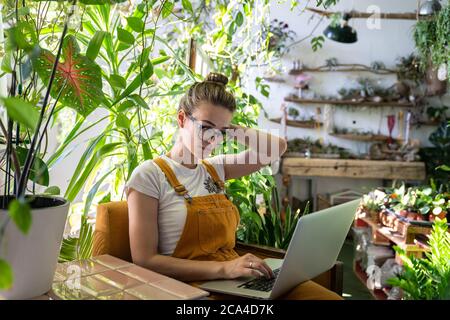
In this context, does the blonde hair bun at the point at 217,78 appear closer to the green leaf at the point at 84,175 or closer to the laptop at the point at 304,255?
the green leaf at the point at 84,175

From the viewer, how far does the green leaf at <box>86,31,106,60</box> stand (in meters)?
1.14

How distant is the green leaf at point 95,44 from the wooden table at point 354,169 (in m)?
4.38

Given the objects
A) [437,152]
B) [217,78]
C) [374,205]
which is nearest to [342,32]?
[374,205]

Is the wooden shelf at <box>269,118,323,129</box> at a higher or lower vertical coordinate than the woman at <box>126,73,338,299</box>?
higher

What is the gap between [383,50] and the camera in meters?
5.74

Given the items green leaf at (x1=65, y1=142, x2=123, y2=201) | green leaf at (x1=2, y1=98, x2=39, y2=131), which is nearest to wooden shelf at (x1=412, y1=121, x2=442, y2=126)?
green leaf at (x1=65, y1=142, x2=123, y2=201)

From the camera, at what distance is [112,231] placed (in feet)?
4.68

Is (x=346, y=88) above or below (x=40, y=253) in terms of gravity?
above

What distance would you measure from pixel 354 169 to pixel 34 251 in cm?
487

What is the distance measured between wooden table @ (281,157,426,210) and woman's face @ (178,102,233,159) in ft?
12.9

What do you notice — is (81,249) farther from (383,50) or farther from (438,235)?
(383,50)

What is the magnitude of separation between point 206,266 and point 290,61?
488 cm

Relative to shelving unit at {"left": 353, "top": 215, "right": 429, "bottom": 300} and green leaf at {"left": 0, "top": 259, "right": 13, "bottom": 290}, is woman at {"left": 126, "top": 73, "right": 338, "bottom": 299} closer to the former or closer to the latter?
green leaf at {"left": 0, "top": 259, "right": 13, "bottom": 290}
